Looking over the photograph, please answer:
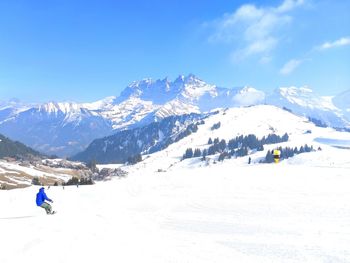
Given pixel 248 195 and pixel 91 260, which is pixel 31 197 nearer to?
pixel 248 195

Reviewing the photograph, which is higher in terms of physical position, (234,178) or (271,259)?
(234,178)

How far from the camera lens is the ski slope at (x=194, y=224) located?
53.2ft

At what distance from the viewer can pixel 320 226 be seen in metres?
21.4

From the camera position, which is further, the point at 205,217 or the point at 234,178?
the point at 234,178

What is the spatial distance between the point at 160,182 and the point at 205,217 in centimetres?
2053

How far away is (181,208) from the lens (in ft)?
97.0

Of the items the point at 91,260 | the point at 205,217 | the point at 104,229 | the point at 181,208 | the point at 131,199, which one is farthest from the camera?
the point at 131,199

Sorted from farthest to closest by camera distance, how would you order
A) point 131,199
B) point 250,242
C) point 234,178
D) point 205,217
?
1. point 234,178
2. point 131,199
3. point 205,217
4. point 250,242

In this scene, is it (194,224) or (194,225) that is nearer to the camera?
(194,225)

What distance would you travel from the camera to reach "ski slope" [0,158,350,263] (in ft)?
53.2

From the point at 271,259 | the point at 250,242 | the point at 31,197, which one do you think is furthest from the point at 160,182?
the point at 271,259

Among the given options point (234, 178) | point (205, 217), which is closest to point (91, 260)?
point (205, 217)

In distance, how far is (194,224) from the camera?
77.7 ft

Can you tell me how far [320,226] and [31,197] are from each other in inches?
1182
